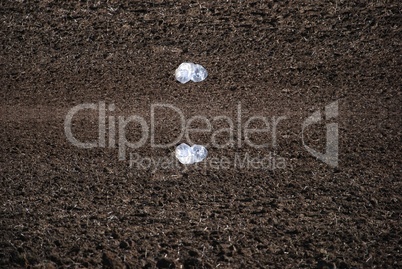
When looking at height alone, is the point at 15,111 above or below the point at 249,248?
above

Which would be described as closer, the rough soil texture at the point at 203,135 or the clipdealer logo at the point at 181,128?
the rough soil texture at the point at 203,135

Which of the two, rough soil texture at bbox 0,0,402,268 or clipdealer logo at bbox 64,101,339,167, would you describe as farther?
clipdealer logo at bbox 64,101,339,167

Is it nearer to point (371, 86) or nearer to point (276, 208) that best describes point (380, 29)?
point (371, 86)

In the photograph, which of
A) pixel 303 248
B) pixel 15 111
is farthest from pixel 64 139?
pixel 303 248

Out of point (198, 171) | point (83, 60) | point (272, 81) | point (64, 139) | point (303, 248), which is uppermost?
point (83, 60)

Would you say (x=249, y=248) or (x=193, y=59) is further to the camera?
(x=193, y=59)

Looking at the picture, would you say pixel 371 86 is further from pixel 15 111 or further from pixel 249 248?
pixel 15 111
